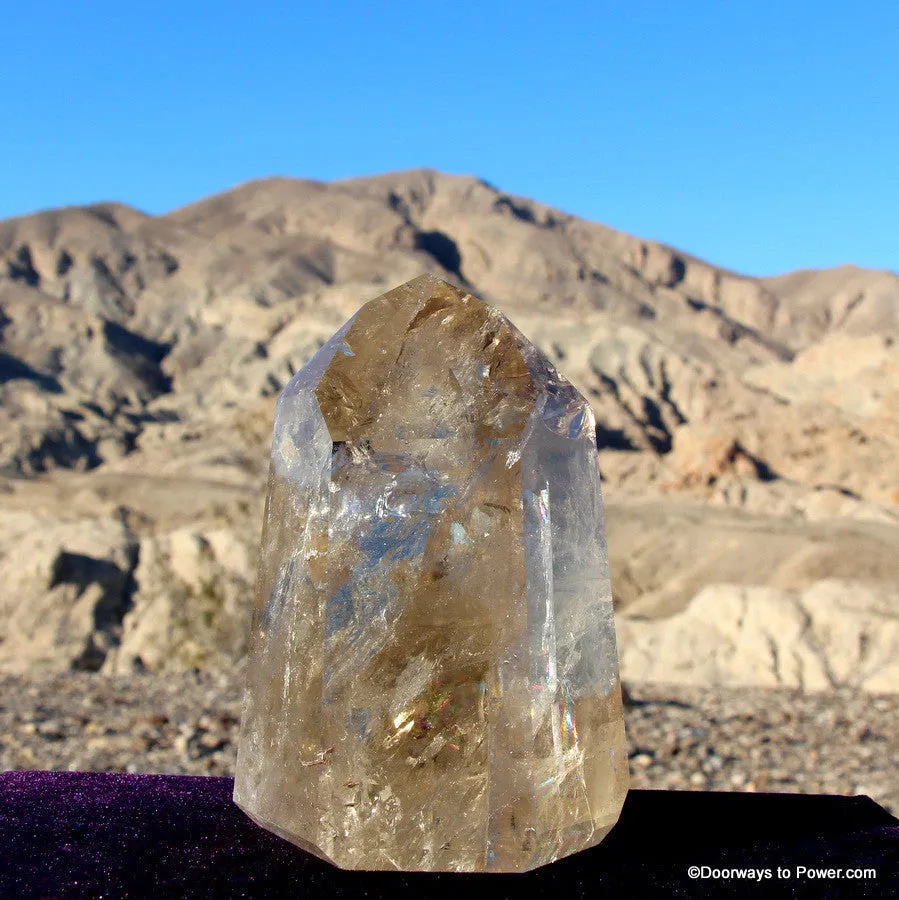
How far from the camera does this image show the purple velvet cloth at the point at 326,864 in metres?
1.80

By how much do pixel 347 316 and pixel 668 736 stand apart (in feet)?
94.4

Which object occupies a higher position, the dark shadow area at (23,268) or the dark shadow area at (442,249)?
the dark shadow area at (442,249)

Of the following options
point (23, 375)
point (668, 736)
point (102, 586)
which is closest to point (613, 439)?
point (102, 586)

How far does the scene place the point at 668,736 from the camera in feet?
21.0

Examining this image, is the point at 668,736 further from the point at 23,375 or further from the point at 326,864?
the point at 23,375

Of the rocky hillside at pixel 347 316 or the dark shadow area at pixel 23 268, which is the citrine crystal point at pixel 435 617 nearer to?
the rocky hillside at pixel 347 316

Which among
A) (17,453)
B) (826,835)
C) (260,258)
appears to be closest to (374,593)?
(826,835)

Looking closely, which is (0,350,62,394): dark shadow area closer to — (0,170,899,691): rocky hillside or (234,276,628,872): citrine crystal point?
(0,170,899,691): rocky hillside

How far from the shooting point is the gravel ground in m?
5.74

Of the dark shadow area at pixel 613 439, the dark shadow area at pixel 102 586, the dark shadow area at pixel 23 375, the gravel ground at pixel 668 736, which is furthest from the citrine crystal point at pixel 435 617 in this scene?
the dark shadow area at pixel 23 375

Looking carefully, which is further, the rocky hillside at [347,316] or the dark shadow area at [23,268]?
the dark shadow area at [23,268]

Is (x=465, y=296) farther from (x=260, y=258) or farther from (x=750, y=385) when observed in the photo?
(x=260, y=258)

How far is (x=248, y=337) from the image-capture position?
38219 millimetres

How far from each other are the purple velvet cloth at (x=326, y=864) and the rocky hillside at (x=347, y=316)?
644cm
